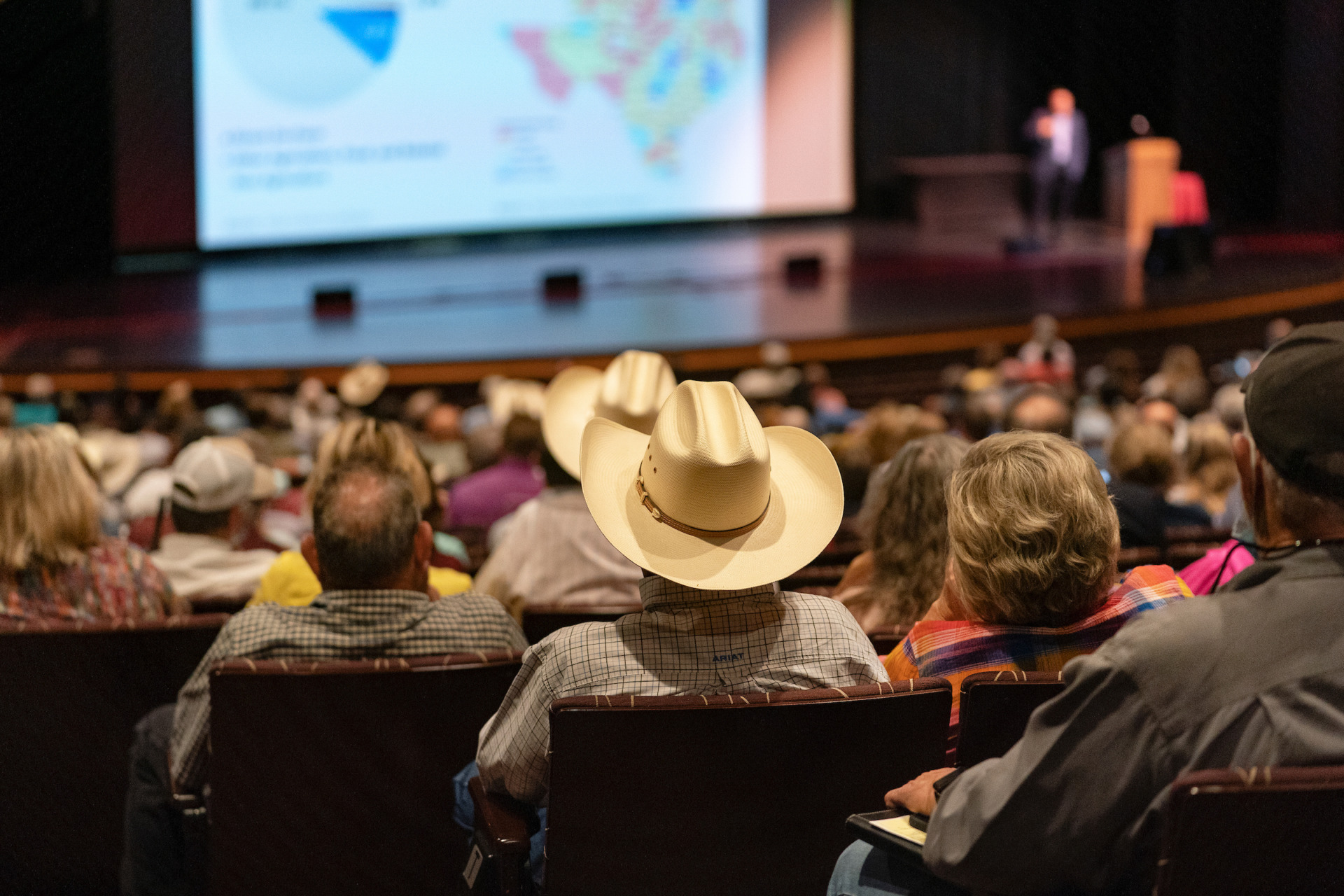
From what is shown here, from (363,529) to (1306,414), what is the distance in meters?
1.47

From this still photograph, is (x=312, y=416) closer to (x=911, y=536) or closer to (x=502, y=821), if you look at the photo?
(x=911, y=536)

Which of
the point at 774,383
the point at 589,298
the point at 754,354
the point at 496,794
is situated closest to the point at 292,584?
the point at 496,794

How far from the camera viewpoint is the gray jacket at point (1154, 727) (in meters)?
1.38

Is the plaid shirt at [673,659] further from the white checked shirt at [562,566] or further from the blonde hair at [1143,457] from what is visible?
the blonde hair at [1143,457]

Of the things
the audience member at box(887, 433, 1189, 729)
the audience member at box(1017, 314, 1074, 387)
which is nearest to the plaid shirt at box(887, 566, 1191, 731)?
the audience member at box(887, 433, 1189, 729)

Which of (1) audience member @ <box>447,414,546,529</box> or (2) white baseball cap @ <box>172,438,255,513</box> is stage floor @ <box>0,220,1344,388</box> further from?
(2) white baseball cap @ <box>172,438,255,513</box>

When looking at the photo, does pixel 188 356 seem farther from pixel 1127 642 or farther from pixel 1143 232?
pixel 1143 232

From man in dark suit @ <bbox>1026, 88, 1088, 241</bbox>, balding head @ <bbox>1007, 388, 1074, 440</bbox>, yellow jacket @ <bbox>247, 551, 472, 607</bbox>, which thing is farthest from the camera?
man in dark suit @ <bbox>1026, 88, 1088, 241</bbox>

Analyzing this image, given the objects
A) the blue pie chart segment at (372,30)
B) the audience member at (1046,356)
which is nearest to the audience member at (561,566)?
the audience member at (1046,356)

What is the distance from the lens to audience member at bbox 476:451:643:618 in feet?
10.2

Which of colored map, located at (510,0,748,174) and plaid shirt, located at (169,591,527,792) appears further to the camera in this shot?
colored map, located at (510,0,748,174)

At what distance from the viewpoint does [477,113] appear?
37.9ft

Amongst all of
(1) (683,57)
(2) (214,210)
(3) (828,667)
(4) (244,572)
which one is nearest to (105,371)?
(2) (214,210)

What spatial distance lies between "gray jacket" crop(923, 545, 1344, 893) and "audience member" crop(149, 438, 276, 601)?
7.15 feet
